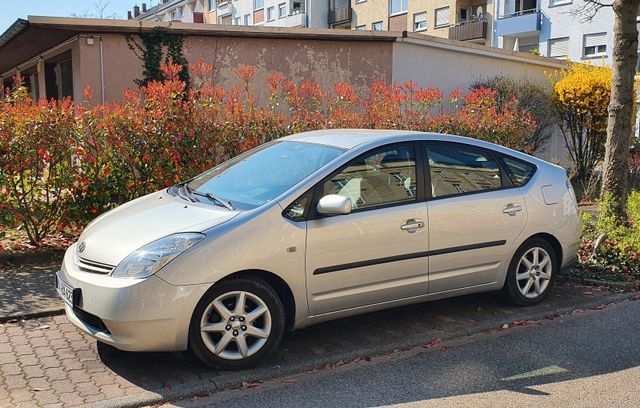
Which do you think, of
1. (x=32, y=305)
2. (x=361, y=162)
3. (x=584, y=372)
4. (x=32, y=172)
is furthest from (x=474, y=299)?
(x=32, y=172)

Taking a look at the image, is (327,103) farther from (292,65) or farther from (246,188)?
(246,188)

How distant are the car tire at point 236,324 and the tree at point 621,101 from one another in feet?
17.7

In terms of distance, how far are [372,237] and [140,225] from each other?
1688 mm

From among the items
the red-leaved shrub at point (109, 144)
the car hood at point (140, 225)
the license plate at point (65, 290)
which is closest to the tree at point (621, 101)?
the red-leaved shrub at point (109, 144)

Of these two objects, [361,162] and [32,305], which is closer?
[361,162]

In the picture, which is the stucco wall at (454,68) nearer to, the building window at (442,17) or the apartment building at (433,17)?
the apartment building at (433,17)

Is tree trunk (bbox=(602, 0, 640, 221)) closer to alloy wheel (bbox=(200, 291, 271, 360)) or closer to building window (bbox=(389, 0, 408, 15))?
alloy wheel (bbox=(200, 291, 271, 360))

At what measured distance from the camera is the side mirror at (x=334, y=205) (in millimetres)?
4426

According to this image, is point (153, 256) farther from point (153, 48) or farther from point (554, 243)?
point (153, 48)

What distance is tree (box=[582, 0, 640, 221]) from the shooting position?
7.75 m

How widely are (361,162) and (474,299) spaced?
206 centimetres

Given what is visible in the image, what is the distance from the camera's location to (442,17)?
44.2m

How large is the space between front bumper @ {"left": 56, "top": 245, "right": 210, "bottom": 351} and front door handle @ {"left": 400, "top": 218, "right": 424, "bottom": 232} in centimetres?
164

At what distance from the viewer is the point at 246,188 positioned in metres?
4.88
